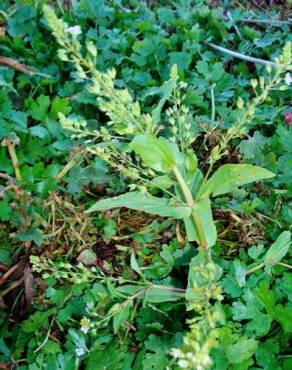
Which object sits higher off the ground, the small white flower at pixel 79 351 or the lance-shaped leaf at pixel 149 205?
the lance-shaped leaf at pixel 149 205

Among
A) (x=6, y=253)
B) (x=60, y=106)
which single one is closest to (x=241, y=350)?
(x=6, y=253)

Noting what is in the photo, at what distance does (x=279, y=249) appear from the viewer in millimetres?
2037

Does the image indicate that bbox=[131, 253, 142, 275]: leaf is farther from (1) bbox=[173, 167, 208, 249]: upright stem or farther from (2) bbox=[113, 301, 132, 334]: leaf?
(1) bbox=[173, 167, 208, 249]: upright stem

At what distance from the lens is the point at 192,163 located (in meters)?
1.90

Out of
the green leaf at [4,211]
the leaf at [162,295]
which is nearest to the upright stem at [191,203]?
the leaf at [162,295]

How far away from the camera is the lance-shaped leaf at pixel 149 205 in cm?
188

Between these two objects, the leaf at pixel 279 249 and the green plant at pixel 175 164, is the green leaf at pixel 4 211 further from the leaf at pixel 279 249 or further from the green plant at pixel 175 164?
the leaf at pixel 279 249

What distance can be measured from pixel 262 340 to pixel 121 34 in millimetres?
1776

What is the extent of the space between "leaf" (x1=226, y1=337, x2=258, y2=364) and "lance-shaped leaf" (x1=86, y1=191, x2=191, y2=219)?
489 mm

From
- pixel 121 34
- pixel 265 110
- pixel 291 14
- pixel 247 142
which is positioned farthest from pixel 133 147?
pixel 291 14

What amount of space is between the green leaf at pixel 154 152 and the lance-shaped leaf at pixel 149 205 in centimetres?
20

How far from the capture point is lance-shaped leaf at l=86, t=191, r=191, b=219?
1.88 metres

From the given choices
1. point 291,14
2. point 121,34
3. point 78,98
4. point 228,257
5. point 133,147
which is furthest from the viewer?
point 291,14

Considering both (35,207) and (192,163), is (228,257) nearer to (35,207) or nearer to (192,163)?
(192,163)
